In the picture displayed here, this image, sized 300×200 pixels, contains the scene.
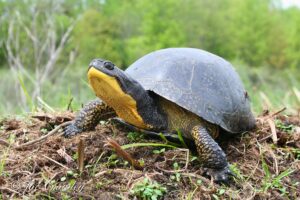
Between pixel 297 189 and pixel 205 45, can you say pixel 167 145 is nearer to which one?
pixel 297 189

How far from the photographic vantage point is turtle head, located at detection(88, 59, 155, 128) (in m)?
2.87

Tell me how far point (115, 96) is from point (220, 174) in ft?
2.81

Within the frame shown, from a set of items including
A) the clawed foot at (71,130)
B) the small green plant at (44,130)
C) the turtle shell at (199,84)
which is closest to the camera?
the turtle shell at (199,84)

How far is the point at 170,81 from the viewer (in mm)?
3258

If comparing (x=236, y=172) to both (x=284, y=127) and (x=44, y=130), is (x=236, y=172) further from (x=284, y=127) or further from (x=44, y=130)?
(x=44, y=130)

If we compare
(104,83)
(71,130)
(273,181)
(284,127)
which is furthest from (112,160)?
(284,127)

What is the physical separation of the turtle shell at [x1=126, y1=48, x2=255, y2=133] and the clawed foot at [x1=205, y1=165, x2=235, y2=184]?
1.31 ft

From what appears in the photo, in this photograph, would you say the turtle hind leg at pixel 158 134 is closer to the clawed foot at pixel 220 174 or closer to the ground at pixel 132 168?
the ground at pixel 132 168

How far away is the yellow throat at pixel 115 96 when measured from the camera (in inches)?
113

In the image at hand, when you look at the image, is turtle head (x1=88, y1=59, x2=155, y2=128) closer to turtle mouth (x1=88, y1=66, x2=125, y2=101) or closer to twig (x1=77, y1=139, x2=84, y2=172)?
turtle mouth (x1=88, y1=66, x2=125, y2=101)

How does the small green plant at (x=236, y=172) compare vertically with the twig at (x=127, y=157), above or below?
below

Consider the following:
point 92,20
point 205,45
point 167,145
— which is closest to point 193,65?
point 167,145

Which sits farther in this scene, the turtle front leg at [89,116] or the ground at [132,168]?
the turtle front leg at [89,116]

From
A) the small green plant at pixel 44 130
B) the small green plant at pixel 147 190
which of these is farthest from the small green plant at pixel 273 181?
the small green plant at pixel 44 130
